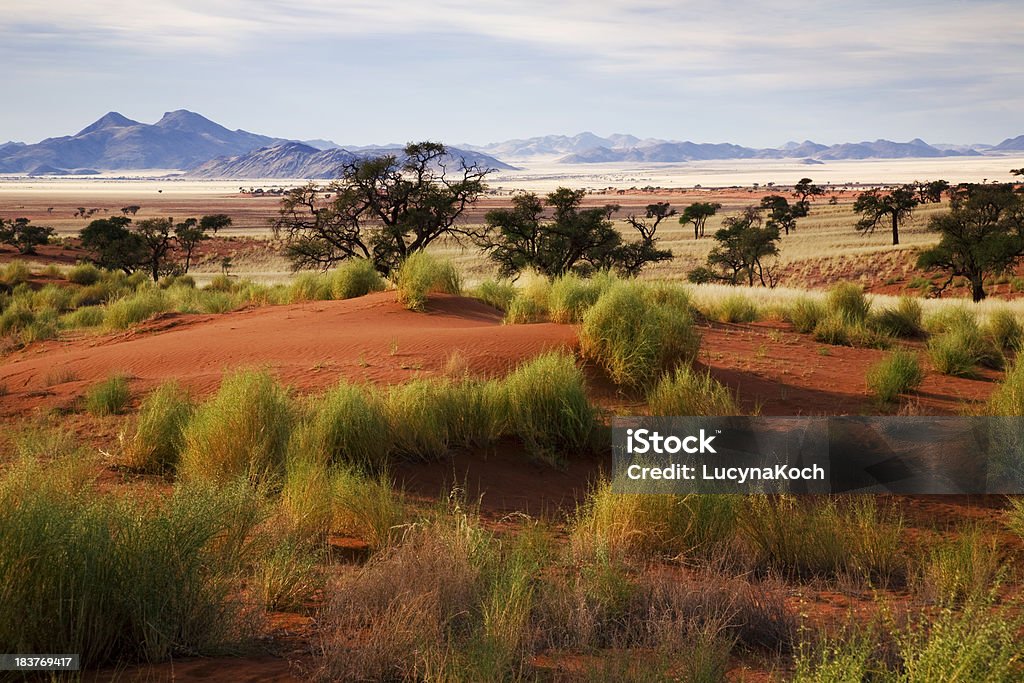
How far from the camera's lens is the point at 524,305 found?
15.6 m

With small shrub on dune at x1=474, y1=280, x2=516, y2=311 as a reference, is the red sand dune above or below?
below

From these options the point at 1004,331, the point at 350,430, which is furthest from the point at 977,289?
the point at 350,430

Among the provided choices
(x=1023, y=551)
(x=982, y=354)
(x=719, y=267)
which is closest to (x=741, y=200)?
(x=719, y=267)

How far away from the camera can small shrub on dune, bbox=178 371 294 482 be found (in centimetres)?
768

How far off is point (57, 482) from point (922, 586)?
5732 millimetres

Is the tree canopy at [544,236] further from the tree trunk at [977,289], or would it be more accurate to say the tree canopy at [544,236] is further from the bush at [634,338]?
the bush at [634,338]

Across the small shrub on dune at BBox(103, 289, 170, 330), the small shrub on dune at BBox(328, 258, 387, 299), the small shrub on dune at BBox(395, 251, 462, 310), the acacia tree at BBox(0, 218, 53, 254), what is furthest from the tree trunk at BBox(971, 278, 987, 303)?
the acacia tree at BBox(0, 218, 53, 254)

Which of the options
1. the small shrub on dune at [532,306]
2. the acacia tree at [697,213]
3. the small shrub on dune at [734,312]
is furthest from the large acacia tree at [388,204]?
the acacia tree at [697,213]

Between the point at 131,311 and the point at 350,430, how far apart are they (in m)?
12.8

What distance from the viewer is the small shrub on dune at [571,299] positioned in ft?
47.4

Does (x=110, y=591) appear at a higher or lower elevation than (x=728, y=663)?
higher

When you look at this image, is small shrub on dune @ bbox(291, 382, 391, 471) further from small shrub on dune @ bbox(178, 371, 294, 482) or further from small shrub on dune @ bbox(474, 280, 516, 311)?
small shrub on dune @ bbox(474, 280, 516, 311)

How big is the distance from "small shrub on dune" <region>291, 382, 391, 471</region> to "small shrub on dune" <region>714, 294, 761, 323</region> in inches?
478

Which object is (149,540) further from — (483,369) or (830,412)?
(830,412)
